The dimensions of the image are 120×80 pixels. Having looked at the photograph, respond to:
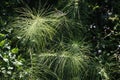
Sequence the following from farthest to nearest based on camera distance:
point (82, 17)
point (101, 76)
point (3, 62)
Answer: point (82, 17) → point (101, 76) → point (3, 62)

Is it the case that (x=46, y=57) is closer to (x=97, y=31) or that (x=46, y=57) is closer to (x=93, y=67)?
(x=93, y=67)

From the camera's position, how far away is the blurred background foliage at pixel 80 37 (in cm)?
206

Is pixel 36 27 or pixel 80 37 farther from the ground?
pixel 36 27

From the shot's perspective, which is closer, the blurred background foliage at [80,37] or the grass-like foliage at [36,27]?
the blurred background foliage at [80,37]

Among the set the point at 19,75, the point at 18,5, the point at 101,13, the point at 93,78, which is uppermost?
the point at 18,5

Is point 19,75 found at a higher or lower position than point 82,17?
lower

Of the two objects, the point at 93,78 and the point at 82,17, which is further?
the point at 82,17

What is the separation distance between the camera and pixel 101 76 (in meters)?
2.17

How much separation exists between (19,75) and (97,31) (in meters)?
0.68

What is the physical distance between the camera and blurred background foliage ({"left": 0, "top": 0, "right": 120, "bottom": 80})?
2.06 meters

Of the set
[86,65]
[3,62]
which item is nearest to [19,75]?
[3,62]

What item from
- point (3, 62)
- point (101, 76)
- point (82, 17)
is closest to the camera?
point (3, 62)

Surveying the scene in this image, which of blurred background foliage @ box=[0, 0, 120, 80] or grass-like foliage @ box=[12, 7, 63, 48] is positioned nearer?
blurred background foliage @ box=[0, 0, 120, 80]

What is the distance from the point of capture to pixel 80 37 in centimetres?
225
